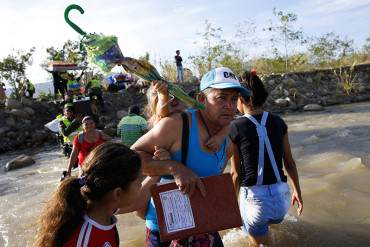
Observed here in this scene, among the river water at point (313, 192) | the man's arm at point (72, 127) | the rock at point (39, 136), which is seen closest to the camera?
the river water at point (313, 192)

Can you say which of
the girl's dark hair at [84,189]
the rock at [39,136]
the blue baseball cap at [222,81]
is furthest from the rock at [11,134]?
the girl's dark hair at [84,189]

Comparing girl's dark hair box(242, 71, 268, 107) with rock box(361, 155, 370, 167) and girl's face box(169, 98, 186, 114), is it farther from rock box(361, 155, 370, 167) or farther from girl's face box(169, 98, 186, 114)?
rock box(361, 155, 370, 167)

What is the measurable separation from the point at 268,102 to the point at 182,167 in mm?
14460

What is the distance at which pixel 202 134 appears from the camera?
242 centimetres

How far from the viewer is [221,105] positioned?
2449 millimetres

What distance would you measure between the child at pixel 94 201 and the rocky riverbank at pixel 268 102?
12275 mm

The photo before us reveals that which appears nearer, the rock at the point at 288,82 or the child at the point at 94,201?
the child at the point at 94,201

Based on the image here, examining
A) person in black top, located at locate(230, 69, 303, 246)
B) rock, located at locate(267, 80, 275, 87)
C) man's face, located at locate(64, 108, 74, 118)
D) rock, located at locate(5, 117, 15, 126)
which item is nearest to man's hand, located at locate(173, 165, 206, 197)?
person in black top, located at locate(230, 69, 303, 246)

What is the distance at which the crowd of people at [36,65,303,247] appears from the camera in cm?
199

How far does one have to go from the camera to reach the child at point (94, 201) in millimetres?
1926

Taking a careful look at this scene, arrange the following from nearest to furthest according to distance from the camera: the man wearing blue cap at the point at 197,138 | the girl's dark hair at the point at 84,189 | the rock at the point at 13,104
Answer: the girl's dark hair at the point at 84,189
the man wearing blue cap at the point at 197,138
the rock at the point at 13,104

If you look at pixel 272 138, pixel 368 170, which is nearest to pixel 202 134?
pixel 272 138

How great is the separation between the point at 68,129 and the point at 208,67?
12.0 metres

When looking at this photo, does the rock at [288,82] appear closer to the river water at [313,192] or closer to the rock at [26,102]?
the river water at [313,192]
